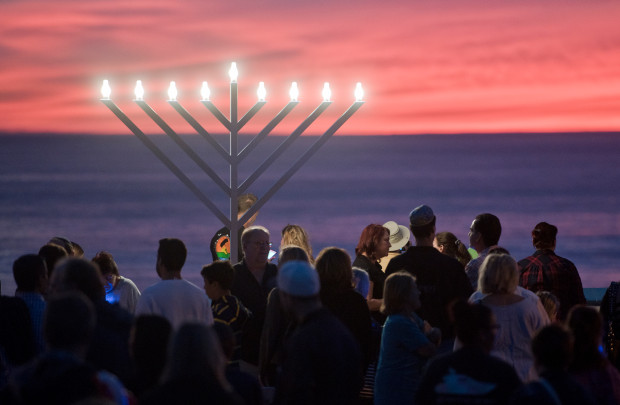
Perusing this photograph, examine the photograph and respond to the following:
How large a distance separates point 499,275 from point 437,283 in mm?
701

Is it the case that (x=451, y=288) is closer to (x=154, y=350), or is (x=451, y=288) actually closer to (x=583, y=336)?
(x=583, y=336)

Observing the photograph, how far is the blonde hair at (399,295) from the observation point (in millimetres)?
4398

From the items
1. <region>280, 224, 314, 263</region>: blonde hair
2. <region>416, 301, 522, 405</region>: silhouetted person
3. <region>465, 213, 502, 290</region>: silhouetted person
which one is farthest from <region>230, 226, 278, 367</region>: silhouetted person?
<region>416, 301, 522, 405</region>: silhouetted person

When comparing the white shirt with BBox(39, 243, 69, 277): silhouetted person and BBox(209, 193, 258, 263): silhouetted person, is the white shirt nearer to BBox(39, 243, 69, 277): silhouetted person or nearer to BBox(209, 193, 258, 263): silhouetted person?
BBox(39, 243, 69, 277): silhouetted person

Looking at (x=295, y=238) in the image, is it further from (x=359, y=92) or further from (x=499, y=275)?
(x=359, y=92)

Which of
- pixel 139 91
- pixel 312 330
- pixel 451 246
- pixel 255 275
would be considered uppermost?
pixel 139 91

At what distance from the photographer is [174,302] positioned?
14.7 ft

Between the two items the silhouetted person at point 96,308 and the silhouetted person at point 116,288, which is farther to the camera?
the silhouetted person at point 116,288

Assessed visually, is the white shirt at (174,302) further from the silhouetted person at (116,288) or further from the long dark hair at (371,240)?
the long dark hair at (371,240)

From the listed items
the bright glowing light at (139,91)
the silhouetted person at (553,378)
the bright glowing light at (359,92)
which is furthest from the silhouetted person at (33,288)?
the bright glowing light at (359,92)

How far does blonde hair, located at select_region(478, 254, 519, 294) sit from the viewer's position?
4.39 m

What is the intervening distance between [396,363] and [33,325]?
1542 millimetres

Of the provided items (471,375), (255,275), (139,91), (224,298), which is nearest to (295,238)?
(255,275)

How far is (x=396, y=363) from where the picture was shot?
442cm
